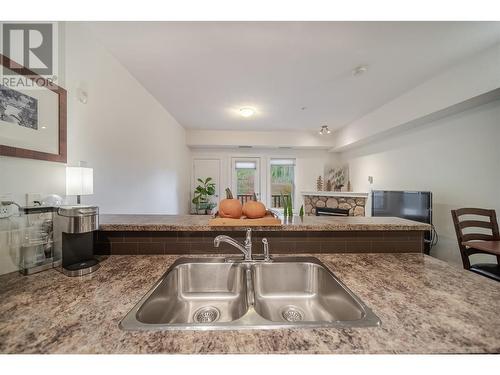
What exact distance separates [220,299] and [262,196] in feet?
14.0

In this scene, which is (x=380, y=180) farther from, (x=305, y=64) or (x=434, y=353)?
(x=434, y=353)

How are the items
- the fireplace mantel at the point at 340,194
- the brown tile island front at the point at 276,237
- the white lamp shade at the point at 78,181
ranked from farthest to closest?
the fireplace mantel at the point at 340,194 → the white lamp shade at the point at 78,181 → the brown tile island front at the point at 276,237

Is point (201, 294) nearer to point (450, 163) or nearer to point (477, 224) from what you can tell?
point (477, 224)

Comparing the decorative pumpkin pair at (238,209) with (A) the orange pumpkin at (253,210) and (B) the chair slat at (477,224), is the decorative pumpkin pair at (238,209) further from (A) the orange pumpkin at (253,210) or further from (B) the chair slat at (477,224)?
(B) the chair slat at (477,224)

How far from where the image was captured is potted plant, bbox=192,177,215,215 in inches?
188

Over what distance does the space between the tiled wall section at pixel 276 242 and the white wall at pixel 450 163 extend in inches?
73.2

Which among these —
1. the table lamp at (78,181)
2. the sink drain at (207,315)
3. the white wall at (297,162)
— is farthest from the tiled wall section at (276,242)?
the white wall at (297,162)

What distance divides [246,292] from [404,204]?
302 centimetres

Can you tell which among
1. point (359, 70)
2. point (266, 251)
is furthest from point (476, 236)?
point (266, 251)

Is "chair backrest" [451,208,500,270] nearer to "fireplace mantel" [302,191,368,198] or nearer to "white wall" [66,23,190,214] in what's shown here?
"fireplace mantel" [302,191,368,198]

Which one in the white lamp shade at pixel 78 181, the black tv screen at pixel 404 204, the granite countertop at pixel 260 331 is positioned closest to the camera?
the granite countertop at pixel 260 331

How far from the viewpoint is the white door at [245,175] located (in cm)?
522

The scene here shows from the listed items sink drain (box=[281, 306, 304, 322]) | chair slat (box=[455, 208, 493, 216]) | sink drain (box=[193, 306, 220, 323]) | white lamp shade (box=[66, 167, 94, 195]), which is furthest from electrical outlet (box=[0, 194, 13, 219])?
chair slat (box=[455, 208, 493, 216])

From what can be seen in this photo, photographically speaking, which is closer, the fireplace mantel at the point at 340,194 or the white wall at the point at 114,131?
the white wall at the point at 114,131
